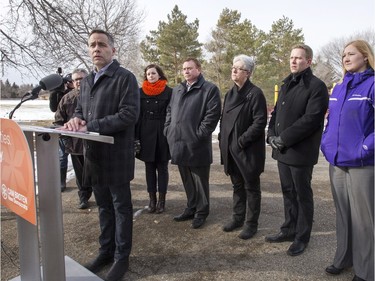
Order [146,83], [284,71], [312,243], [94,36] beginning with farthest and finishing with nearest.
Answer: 1. [284,71]
2. [146,83]
3. [312,243]
4. [94,36]

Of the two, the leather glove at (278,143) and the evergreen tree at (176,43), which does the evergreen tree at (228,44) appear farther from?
the leather glove at (278,143)

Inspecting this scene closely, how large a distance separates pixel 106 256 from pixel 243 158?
67.5 inches

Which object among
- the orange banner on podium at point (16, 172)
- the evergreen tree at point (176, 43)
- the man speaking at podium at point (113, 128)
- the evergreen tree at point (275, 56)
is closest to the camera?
the orange banner on podium at point (16, 172)

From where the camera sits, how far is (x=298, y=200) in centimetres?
325

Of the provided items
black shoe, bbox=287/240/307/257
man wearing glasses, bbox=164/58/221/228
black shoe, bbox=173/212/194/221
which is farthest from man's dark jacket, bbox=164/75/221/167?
black shoe, bbox=287/240/307/257

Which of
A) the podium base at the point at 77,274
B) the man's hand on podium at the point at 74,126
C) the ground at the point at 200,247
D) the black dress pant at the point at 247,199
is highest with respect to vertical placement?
the man's hand on podium at the point at 74,126

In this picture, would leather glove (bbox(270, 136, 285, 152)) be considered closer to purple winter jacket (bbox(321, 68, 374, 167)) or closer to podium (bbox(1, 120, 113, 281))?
purple winter jacket (bbox(321, 68, 374, 167))

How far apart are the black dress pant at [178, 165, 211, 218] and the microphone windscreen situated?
205cm

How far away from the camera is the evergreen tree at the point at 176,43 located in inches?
1268

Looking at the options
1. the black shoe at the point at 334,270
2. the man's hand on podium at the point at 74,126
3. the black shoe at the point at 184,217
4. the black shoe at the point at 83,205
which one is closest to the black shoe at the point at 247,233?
the black shoe at the point at 184,217

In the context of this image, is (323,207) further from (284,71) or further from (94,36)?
(284,71)

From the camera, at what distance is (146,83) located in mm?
4406

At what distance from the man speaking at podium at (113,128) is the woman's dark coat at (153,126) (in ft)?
4.67

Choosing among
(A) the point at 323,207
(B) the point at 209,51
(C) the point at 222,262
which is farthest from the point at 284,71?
(C) the point at 222,262
